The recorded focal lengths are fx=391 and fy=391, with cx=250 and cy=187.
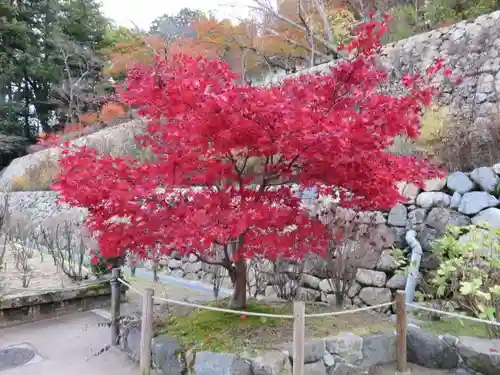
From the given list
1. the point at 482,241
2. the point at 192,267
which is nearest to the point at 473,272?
the point at 482,241

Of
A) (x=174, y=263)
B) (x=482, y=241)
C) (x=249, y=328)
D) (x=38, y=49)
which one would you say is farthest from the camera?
(x=38, y=49)

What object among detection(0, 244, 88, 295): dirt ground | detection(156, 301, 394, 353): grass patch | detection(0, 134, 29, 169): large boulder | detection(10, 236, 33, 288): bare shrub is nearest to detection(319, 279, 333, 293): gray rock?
detection(156, 301, 394, 353): grass patch

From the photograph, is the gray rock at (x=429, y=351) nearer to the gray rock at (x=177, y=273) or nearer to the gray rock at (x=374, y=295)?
the gray rock at (x=374, y=295)

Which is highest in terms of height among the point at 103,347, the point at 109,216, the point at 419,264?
the point at 109,216

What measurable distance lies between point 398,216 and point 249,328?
2754mm

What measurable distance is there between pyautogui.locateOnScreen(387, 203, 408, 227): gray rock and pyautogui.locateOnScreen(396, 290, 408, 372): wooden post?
174cm

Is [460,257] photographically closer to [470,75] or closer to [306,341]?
[306,341]

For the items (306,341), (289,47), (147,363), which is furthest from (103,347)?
(289,47)

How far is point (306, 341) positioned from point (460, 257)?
6.64 ft

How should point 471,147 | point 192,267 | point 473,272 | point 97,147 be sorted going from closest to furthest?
point 473,272, point 471,147, point 192,267, point 97,147

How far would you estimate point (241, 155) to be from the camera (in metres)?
3.40

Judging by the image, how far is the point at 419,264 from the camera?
4836 mm

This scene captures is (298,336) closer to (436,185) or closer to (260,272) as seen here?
(260,272)

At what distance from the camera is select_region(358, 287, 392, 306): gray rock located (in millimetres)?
5040
